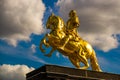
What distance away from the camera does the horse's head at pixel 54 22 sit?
739 inches

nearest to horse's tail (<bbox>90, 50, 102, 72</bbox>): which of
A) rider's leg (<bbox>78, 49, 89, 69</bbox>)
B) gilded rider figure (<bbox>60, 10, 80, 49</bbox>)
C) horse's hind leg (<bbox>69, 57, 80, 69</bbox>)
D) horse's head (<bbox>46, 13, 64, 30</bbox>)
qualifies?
rider's leg (<bbox>78, 49, 89, 69</bbox>)

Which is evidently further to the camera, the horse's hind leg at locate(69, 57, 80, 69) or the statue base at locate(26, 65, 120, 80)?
the horse's hind leg at locate(69, 57, 80, 69)

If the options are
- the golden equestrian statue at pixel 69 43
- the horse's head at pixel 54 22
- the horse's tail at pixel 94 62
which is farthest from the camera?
the horse's tail at pixel 94 62

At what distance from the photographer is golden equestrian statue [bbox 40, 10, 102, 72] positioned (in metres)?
18.2

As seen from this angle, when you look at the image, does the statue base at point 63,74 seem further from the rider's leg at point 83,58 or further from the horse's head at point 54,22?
the horse's head at point 54,22

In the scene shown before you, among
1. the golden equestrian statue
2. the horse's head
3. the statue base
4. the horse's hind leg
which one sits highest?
the horse's head

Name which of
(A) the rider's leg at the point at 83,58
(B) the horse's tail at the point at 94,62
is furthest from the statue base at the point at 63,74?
(B) the horse's tail at the point at 94,62

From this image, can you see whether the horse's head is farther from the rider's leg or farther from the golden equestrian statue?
the rider's leg

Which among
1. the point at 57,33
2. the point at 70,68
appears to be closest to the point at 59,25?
the point at 57,33

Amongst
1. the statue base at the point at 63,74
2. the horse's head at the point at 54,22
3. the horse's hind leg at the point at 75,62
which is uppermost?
the horse's head at the point at 54,22

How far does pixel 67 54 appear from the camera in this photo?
18.6 m

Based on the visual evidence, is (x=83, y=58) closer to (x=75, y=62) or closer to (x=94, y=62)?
(x=75, y=62)

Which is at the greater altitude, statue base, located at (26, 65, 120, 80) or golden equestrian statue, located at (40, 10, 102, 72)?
golden equestrian statue, located at (40, 10, 102, 72)

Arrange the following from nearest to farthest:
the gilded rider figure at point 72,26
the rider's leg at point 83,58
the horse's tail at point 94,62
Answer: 1. the rider's leg at point 83,58
2. the gilded rider figure at point 72,26
3. the horse's tail at point 94,62
